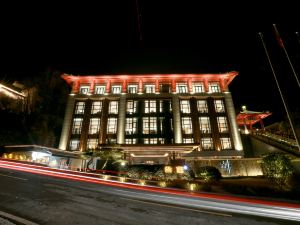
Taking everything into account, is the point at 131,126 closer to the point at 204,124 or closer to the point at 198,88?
the point at 204,124

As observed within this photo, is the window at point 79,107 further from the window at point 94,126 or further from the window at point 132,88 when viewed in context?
the window at point 132,88

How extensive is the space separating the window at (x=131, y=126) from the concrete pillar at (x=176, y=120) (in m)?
9.10

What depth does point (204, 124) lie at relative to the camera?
45.2 m

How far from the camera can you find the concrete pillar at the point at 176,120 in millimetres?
43625

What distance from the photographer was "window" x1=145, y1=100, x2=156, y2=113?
153 ft

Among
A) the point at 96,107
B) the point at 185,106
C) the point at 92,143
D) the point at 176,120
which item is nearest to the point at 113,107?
the point at 96,107

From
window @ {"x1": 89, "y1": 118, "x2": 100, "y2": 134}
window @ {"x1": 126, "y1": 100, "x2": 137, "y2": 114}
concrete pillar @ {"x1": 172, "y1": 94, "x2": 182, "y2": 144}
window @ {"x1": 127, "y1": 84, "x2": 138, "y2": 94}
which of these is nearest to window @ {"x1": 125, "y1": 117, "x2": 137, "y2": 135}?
window @ {"x1": 126, "y1": 100, "x2": 137, "y2": 114}

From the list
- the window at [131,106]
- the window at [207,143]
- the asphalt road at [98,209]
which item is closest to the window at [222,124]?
the window at [207,143]

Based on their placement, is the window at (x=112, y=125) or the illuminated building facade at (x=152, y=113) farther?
the window at (x=112, y=125)

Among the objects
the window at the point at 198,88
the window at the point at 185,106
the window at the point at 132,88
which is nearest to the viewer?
the window at the point at 185,106

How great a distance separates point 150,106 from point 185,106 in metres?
8.50

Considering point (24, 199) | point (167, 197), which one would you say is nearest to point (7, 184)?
point (24, 199)

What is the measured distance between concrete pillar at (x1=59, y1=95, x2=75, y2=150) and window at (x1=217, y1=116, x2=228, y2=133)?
34332 mm

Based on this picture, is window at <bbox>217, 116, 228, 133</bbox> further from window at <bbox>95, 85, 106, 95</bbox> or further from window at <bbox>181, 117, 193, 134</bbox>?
window at <bbox>95, 85, 106, 95</bbox>
